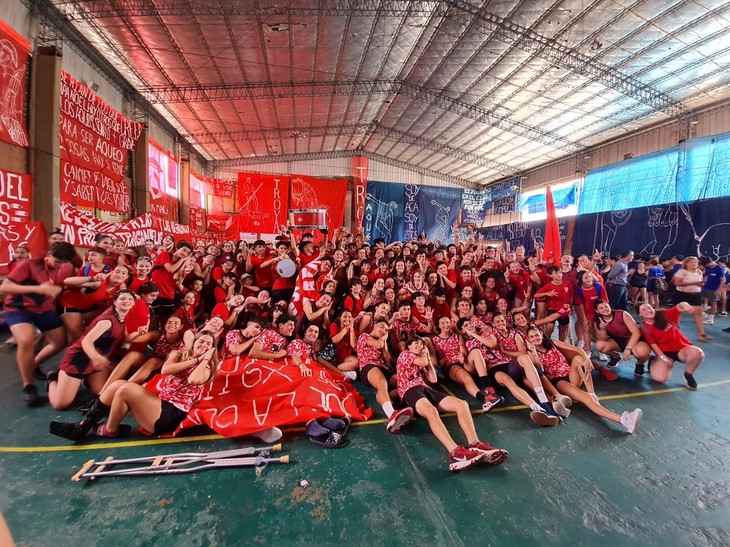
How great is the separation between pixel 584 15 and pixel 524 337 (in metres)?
8.33

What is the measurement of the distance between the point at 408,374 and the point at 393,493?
1.28 m

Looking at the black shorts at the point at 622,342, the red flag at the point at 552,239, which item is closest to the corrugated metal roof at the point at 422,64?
the red flag at the point at 552,239

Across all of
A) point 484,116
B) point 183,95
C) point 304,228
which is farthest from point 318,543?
point 484,116

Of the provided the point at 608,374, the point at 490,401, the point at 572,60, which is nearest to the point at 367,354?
the point at 490,401

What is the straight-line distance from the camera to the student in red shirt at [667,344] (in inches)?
176

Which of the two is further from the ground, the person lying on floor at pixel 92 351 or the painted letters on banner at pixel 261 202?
the painted letters on banner at pixel 261 202

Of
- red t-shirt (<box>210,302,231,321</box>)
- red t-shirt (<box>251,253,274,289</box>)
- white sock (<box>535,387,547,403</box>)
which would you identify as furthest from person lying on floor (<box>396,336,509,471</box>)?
red t-shirt (<box>251,253,274,289</box>)

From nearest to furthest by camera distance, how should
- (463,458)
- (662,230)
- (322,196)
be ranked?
(463,458)
(662,230)
(322,196)

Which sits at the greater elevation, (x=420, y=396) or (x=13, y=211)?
(x=13, y=211)

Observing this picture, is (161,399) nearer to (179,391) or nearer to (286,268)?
(179,391)

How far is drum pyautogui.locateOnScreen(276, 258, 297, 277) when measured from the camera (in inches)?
214

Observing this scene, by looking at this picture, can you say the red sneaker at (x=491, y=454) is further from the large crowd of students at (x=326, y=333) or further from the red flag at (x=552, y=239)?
the red flag at (x=552, y=239)

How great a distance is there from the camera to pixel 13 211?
6.36m

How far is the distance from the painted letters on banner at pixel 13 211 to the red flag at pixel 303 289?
209 inches
